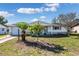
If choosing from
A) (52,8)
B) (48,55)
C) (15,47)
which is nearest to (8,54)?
(15,47)

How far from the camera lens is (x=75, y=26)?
30.7 ft

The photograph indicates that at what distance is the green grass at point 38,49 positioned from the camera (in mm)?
9078

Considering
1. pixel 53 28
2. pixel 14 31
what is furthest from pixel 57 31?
pixel 14 31

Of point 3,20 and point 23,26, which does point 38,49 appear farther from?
point 3,20

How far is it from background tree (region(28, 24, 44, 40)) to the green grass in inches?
5.4

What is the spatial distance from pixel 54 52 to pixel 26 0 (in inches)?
57.6

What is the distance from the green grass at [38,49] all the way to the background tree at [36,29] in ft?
0.45

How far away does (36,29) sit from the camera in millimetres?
9383

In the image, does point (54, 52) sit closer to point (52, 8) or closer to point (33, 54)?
point (33, 54)

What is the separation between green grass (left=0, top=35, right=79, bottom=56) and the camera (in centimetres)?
908

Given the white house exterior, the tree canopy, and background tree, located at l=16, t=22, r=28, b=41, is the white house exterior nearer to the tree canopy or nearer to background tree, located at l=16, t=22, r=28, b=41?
the tree canopy

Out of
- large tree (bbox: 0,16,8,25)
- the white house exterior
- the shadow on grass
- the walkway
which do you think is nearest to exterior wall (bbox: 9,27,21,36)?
the walkway

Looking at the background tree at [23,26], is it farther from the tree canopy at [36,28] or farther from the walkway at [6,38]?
the walkway at [6,38]

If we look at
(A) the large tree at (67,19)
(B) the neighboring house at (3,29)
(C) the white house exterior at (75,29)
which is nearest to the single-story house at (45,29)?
(B) the neighboring house at (3,29)
